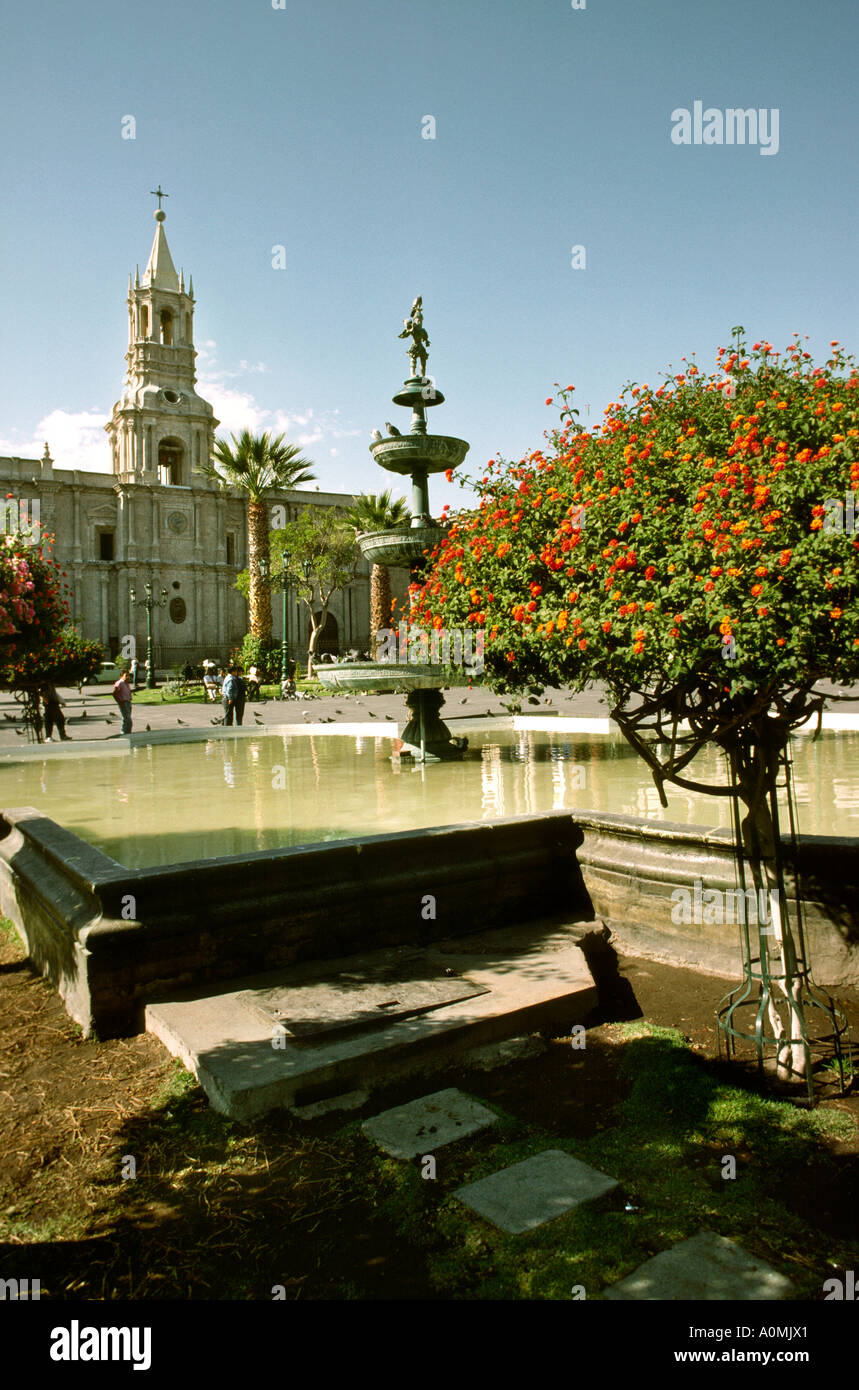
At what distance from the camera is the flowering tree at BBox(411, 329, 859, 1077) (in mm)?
2795

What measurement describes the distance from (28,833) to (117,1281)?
3.51m

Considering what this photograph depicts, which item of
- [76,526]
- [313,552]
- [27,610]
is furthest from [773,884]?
[76,526]

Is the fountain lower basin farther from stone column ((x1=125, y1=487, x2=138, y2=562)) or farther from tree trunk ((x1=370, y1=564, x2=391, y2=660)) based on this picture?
stone column ((x1=125, y1=487, x2=138, y2=562))

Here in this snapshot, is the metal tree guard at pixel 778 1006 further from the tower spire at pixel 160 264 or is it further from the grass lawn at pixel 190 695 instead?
the tower spire at pixel 160 264

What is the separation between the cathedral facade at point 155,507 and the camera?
172ft

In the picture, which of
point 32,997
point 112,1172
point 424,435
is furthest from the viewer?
point 424,435

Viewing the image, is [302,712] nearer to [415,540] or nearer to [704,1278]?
[415,540]

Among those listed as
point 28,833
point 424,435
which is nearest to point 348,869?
point 28,833

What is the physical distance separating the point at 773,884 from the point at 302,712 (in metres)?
20.2

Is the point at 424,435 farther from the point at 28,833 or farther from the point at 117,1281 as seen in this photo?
the point at 117,1281

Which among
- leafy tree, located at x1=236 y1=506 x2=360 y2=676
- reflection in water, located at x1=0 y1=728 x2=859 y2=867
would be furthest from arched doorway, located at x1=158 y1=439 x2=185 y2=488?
reflection in water, located at x1=0 y1=728 x2=859 y2=867

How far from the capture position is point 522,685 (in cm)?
395
